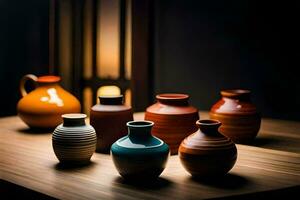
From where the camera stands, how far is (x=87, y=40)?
315cm

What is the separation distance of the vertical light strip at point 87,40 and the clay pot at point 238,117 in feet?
5.03

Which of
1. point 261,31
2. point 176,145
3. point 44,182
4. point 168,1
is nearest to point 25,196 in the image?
point 44,182

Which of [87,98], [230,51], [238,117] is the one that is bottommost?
[87,98]

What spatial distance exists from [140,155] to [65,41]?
201 cm

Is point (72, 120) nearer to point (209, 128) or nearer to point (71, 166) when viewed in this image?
point (71, 166)

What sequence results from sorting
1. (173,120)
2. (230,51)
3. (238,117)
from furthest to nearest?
(230,51)
(238,117)
(173,120)

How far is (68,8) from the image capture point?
311 cm

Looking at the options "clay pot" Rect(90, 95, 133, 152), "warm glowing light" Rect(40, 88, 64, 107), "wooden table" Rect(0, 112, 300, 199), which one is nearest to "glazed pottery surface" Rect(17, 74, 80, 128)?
"warm glowing light" Rect(40, 88, 64, 107)

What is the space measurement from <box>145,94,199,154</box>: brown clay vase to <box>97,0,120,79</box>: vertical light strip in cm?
144

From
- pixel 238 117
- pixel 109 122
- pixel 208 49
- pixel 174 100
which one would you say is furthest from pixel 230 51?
pixel 109 122

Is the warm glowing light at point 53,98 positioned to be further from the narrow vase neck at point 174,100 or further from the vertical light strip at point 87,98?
the vertical light strip at point 87,98

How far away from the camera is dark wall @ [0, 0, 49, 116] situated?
2973 millimetres

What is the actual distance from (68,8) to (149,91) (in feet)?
2.58

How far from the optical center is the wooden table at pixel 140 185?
3.91 ft
